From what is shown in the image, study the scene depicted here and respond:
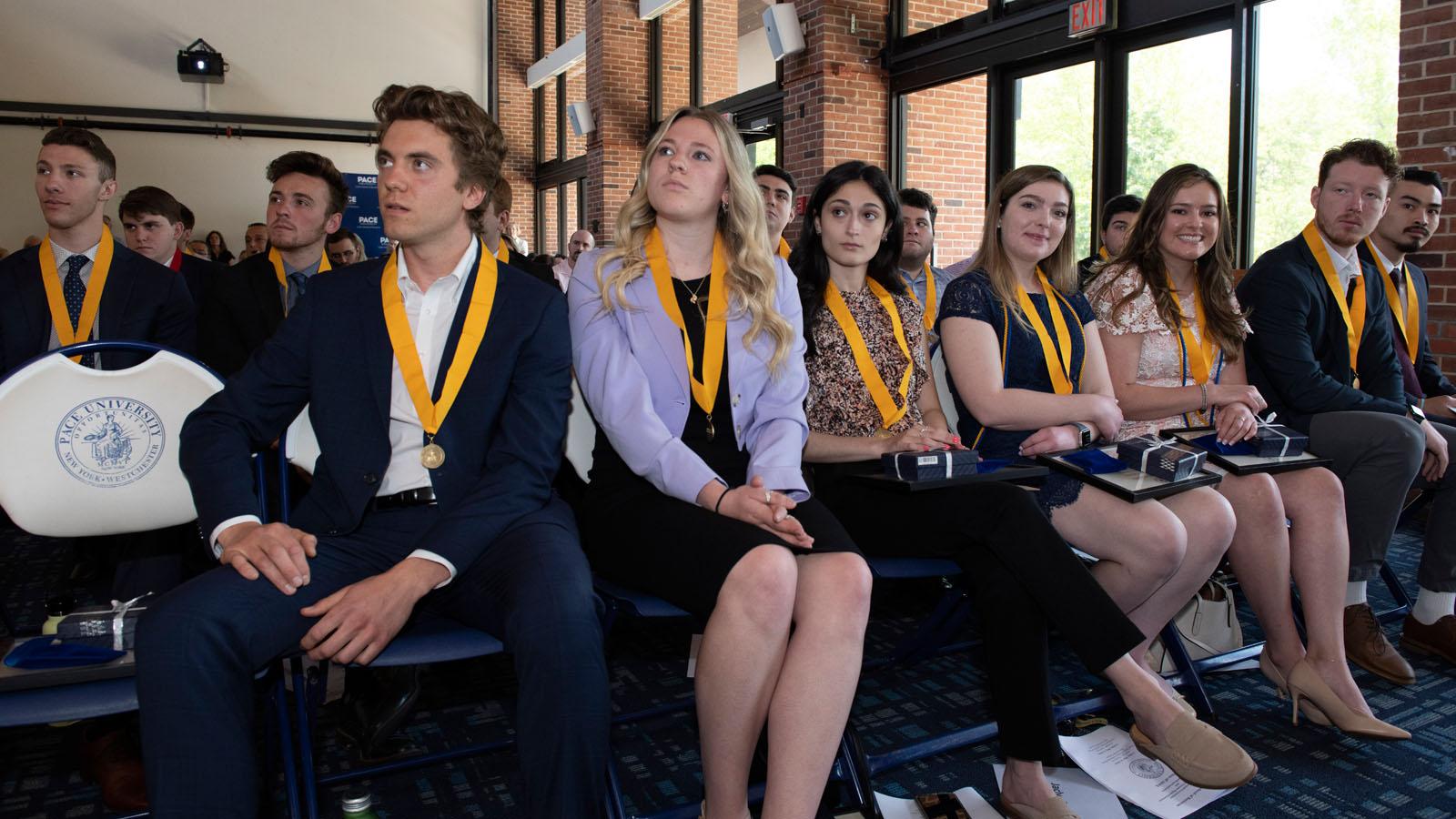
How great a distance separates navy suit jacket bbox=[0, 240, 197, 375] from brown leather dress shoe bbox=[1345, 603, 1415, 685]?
3.56m

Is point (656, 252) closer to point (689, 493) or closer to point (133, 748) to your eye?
point (689, 493)

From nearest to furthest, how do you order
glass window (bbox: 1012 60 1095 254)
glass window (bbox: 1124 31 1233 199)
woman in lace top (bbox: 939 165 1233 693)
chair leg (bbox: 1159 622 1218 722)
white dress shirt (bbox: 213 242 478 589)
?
white dress shirt (bbox: 213 242 478 589) < woman in lace top (bbox: 939 165 1233 693) < chair leg (bbox: 1159 622 1218 722) < glass window (bbox: 1124 31 1233 199) < glass window (bbox: 1012 60 1095 254)

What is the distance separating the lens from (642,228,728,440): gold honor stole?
7.14ft

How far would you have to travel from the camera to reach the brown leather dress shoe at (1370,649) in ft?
9.02

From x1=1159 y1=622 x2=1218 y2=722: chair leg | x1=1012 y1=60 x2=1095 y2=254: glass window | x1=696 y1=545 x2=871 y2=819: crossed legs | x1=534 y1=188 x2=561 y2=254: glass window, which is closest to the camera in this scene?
x1=696 y1=545 x2=871 y2=819: crossed legs

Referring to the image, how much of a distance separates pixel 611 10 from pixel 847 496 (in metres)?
10.2

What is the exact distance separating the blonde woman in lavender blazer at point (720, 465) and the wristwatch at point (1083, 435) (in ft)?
2.62

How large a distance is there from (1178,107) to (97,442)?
572 centimetres

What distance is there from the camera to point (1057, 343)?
8.68 feet

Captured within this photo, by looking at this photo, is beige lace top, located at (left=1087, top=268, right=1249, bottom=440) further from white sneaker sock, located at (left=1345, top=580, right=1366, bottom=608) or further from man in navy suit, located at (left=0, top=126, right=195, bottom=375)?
man in navy suit, located at (left=0, top=126, right=195, bottom=375)

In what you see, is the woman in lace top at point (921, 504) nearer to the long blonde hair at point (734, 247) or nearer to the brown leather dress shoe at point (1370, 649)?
the long blonde hair at point (734, 247)

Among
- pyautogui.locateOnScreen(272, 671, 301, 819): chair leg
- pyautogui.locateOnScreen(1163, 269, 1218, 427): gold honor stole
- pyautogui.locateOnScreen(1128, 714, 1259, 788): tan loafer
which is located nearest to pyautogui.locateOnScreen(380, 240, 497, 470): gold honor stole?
pyautogui.locateOnScreen(272, 671, 301, 819): chair leg

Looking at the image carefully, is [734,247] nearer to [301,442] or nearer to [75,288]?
[301,442]

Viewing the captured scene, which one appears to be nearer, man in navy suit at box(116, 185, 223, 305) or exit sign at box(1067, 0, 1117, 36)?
man in navy suit at box(116, 185, 223, 305)
